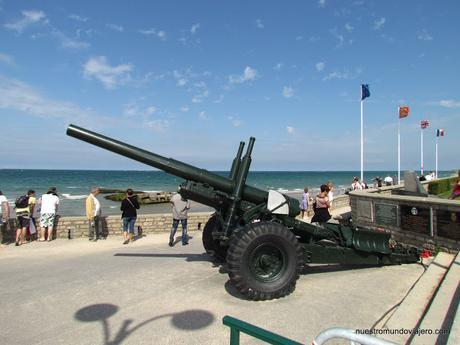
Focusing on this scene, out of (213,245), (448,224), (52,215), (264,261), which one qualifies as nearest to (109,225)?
(52,215)

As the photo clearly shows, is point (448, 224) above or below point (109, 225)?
above

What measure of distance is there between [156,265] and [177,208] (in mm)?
2217

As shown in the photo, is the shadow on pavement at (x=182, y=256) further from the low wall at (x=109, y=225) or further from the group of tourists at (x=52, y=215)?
the low wall at (x=109, y=225)

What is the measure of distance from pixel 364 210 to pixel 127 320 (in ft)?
23.3

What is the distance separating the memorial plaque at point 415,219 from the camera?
24.6ft

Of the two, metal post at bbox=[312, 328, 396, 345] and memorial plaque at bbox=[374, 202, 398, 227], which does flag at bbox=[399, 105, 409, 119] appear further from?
metal post at bbox=[312, 328, 396, 345]

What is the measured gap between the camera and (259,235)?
5.09m

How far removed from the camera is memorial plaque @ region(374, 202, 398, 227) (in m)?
8.34

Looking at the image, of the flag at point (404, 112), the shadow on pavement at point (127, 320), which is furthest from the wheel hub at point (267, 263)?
the flag at point (404, 112)

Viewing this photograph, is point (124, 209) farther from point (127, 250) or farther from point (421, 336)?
point (421, 336)

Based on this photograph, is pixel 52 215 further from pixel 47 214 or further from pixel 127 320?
pixel 127 320

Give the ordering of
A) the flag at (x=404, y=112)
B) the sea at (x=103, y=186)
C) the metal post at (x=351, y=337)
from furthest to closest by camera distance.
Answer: the sea at (x=103, y=186), the flag at (x=404, y=112), the metal post at (x=351, y=337)

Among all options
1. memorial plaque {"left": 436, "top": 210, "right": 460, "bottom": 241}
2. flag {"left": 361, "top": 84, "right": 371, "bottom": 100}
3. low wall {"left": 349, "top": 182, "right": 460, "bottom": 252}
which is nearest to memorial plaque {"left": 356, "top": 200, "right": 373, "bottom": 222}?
low wall {"left": 349, "top": 182, "right": 460, "bottom": 252}

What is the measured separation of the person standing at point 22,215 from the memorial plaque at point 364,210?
348 inches
